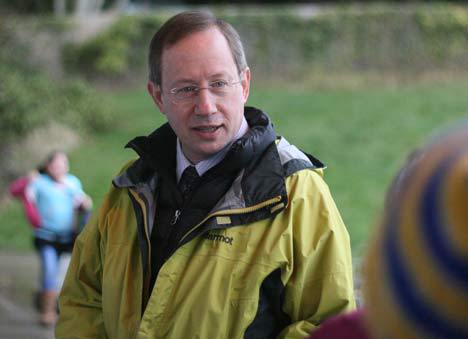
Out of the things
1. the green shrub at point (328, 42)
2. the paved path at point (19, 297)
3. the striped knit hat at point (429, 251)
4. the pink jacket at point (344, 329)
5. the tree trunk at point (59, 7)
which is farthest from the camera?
the tree trunk at point (59, 7)

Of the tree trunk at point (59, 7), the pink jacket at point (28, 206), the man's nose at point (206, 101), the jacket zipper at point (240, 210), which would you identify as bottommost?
the pink jacket at point (28, 206)

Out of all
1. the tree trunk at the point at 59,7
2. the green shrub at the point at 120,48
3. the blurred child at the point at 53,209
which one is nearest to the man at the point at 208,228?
the blurred child at the point at 53,209

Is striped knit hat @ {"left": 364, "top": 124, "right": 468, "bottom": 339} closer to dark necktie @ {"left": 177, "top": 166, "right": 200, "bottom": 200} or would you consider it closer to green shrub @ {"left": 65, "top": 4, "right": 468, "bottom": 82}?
dark necktie @ {"left": 177, "top": 166, "right": 200, "bottom": 200}

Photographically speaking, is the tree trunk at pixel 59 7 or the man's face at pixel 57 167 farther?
the tree trunk at pixel 59 7

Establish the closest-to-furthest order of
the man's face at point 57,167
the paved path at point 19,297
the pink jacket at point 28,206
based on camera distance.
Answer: the paved path at point 19,297
the pink jacket at point 28,206
the man's face at point 57,167

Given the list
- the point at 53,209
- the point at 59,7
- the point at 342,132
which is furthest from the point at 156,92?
the point at 59,7

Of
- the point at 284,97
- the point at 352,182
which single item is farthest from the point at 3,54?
the point at 352,182

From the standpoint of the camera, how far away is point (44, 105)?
12.3 m

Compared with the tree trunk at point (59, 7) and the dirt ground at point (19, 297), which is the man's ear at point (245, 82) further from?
the tree trunk at point (59, 7)

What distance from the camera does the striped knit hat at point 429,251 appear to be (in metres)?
0.77

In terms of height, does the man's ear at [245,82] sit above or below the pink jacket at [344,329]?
above

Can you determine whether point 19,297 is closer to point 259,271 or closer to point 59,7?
point 259,271

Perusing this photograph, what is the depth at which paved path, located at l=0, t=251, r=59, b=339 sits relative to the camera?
6438 millimetres

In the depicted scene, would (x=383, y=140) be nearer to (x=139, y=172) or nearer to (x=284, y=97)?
(x=284, y=97)
